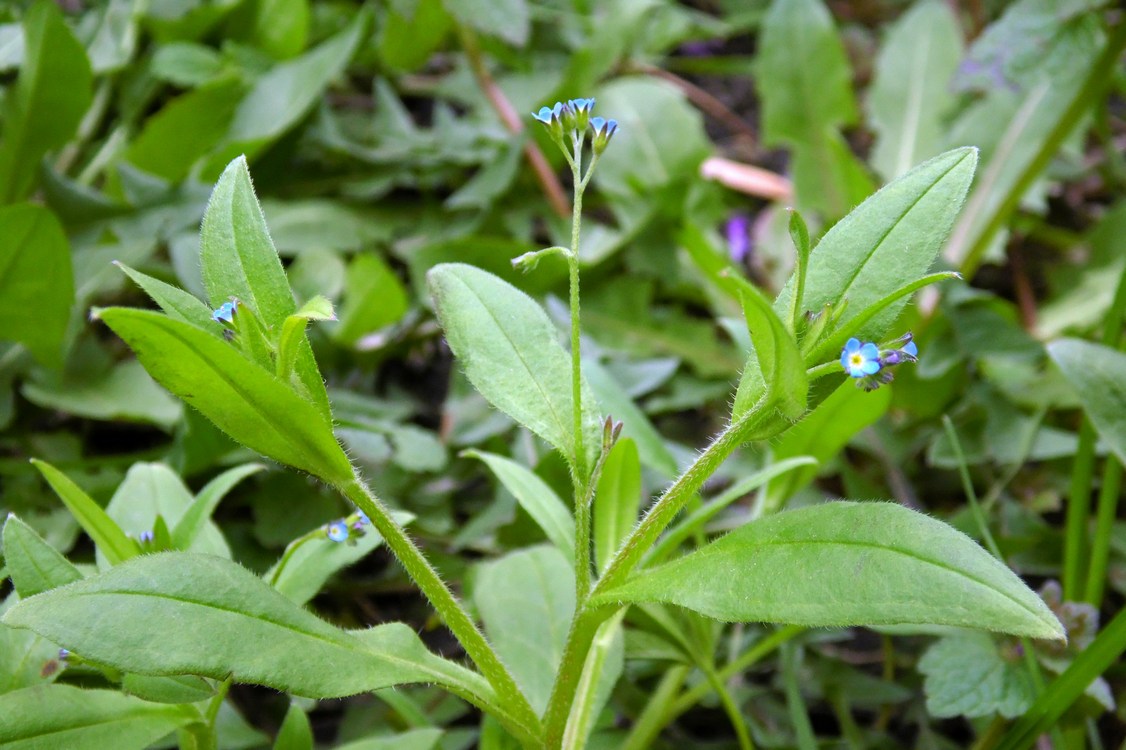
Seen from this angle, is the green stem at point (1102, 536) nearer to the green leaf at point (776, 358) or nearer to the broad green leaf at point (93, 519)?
the green leaf at point (776, 358)

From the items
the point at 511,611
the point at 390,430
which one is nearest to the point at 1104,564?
the point at 511,611

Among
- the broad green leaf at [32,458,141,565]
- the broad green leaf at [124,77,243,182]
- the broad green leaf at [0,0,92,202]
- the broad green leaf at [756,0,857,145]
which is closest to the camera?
the broad green leaf at [32,458,141,565]

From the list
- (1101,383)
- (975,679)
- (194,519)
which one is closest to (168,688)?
(194,519)

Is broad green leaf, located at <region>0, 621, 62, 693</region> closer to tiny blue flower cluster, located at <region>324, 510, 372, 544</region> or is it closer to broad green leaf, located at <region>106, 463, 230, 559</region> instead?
broad green leaf, located at <region>106, 463, 230, 559</region>

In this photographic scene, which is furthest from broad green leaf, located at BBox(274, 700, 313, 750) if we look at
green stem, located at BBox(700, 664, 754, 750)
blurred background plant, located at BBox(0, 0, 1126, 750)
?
green stem, located at BBox(700, 664, 754, 750)

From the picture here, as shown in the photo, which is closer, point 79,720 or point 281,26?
point 79,720

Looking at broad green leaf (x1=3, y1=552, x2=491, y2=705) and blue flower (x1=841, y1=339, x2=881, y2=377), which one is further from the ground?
blue flower (x1=841, y1=339, x2=881, y2=377)

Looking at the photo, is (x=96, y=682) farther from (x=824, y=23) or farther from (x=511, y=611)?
(x=824, y=23)

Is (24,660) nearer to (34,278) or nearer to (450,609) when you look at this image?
(450,609)
